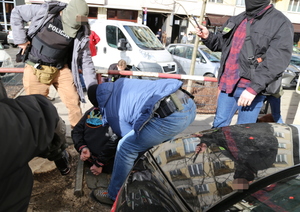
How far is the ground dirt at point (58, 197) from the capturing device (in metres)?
2.48

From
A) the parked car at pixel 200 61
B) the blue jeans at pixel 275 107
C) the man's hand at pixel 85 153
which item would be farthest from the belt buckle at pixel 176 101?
the parked car at pixel 200 61

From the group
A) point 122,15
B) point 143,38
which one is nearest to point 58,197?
point 143,38

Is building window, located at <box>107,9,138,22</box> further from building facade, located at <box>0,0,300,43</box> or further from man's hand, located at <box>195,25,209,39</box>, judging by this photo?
man's hand, located at <box>195,25,209,39</box>

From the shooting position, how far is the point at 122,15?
81.8 ft

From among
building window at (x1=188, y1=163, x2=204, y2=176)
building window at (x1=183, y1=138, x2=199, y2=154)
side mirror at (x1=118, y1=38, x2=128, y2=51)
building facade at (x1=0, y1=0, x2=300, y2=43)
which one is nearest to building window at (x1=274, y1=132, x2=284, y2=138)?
building window at (x1=183, y1=138, x2=199, y2=154)

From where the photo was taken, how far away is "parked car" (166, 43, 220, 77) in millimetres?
9061

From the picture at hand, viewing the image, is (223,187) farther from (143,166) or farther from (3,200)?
(3,200)

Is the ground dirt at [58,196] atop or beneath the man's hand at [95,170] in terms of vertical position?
beneath

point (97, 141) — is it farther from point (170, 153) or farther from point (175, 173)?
point (175, 173)

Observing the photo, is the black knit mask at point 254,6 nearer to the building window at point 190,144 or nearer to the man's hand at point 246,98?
the man's hand at point 246,98

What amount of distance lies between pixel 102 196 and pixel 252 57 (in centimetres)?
191

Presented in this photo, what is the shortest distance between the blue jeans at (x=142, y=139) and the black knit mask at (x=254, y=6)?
3.67 feet

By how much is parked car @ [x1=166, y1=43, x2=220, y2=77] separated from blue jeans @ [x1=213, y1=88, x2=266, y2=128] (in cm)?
614

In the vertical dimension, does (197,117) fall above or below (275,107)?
below
